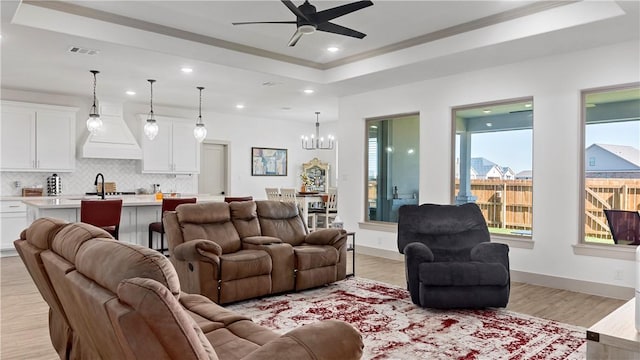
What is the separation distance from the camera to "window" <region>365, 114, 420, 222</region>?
667 centimetres

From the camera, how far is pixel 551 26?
4266 mm

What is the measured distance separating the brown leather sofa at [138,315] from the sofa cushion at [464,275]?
2.13 meters

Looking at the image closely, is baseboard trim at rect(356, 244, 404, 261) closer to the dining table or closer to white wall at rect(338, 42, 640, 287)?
white wall at rect(338, 42, 640, 287)

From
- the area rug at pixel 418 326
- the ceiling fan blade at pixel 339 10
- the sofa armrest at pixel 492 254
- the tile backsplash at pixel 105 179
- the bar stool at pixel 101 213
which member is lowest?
the area rug at pixel 418 326

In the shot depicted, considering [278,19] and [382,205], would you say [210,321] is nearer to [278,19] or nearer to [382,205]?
[278,19]

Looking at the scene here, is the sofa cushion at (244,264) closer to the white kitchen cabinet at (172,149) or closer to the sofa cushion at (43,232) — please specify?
the sofa cushion at (43,232)

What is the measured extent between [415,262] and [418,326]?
63 cm

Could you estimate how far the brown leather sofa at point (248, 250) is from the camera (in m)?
3.99

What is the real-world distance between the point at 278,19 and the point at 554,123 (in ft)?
11.0

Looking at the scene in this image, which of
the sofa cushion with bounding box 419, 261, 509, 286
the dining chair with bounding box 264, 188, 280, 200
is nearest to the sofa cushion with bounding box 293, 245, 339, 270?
the sofa cushion with bounding box 419, 261, 509, 286

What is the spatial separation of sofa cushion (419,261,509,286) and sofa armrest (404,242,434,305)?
0.13m

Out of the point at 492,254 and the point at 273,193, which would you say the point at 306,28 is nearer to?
the point at 492,254

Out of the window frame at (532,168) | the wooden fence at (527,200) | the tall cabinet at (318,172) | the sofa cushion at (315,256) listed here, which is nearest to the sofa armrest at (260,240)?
the sofa cushion at (315,256)

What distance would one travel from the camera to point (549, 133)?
5.04 meters
